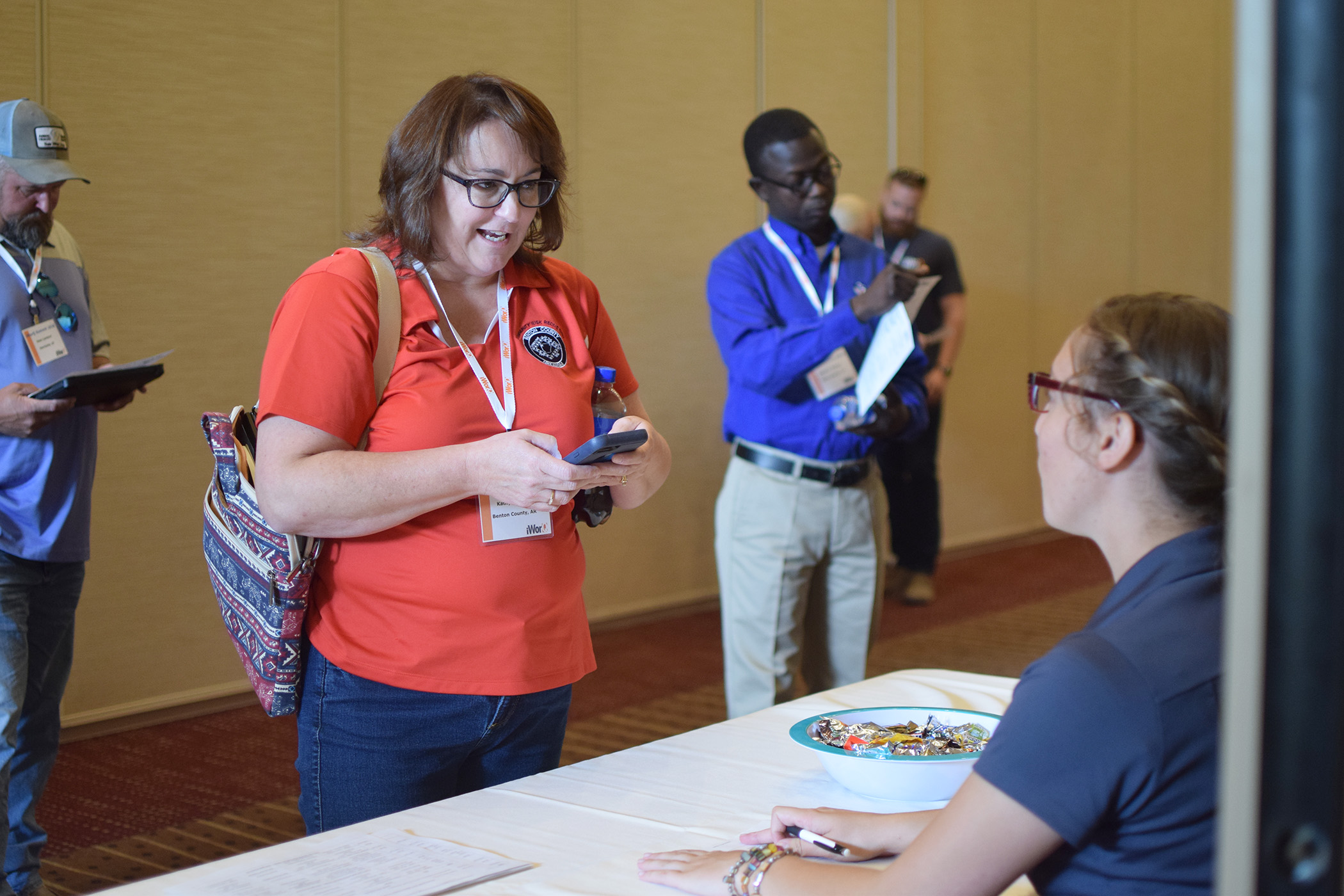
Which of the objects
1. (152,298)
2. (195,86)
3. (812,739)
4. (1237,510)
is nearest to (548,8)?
(195,86)

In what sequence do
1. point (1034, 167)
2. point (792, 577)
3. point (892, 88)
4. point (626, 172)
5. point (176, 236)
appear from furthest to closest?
point (1034, 167), point (892, 88), point (626, 172), point (176, 236), point (792, 577)

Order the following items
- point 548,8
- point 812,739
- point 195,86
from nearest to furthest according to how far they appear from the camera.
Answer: point 812,739 < point 195,86 < point 548,8

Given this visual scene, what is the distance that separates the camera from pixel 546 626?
1.62 metres

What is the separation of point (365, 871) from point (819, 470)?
181 cm

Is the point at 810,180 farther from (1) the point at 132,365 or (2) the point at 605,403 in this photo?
(1) the point at 132,365

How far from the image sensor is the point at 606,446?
152 cm

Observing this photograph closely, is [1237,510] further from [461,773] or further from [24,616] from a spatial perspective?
[24,616]

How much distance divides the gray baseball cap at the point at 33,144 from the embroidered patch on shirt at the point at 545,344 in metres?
1.47

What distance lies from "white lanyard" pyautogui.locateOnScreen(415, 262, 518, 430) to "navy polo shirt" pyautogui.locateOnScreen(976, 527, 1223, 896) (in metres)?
0.89

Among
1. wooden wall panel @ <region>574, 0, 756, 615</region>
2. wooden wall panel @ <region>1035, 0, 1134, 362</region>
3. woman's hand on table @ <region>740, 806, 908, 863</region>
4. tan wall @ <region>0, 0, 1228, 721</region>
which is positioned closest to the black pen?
woman's hand on table @ <region>740, 806, 908, 863</region>

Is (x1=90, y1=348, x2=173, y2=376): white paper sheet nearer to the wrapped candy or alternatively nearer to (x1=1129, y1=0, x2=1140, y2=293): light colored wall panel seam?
the wrapped candy

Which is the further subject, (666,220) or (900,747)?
(666,220)

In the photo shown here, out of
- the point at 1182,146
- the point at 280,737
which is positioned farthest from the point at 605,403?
the point at 1182,146

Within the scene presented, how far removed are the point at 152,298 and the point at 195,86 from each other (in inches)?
27.9
